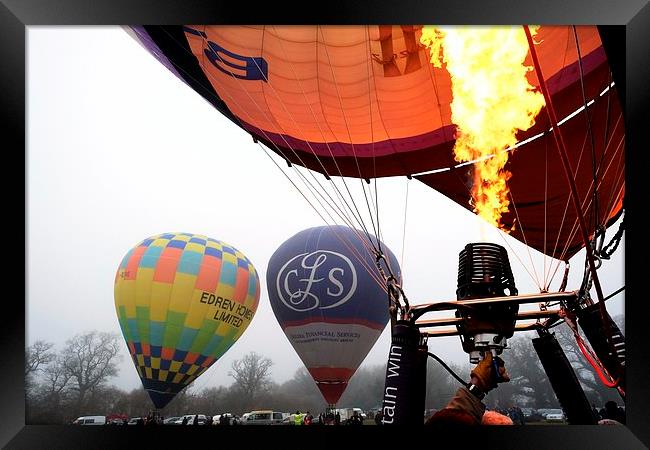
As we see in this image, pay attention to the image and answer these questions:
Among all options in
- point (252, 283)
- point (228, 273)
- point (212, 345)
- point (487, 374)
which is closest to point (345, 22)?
point (487, 374)

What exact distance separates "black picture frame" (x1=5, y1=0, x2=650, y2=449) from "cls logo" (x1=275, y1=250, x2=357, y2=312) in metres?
7.45

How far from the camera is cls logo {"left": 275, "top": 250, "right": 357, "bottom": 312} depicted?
37.4 feet

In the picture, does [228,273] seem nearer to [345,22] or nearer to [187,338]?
[187,338]

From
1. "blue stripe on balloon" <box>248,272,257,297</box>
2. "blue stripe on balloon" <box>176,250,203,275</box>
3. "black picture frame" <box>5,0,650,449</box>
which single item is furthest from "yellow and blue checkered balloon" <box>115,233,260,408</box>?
"black picture frame" <box>5,0,650,449</box>

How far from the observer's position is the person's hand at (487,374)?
354cm

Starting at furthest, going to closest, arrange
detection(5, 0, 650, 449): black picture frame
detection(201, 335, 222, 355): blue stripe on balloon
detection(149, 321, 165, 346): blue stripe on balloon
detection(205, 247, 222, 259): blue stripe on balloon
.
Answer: detection(205, 247, 222, 259): blue stripe on balloon, detection(201, 335, 222, 355): blue stripe on balloon, detection(149, 321, 165, 346): blue stripe on balloon, detection(5, 0, 650, 449): black picture frame

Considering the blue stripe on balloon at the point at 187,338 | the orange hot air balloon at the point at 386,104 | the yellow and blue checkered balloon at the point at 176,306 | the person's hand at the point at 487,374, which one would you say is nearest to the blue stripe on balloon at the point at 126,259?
the yellow and blue checkered balloon at the point at 176,306

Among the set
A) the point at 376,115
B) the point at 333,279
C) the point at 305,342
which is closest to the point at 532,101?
the point at 376,115

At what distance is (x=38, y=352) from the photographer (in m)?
12.6

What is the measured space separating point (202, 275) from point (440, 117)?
5383mm

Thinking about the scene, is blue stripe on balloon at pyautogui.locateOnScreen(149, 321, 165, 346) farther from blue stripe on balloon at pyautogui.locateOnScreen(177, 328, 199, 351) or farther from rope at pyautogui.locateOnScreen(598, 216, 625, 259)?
rope at pyautogui.locateOnScreen(598, 216, 625, 259)

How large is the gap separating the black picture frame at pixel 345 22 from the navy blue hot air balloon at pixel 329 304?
294 inches

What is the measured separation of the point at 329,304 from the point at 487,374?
7.87m

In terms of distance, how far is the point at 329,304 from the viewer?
37.3 feet
